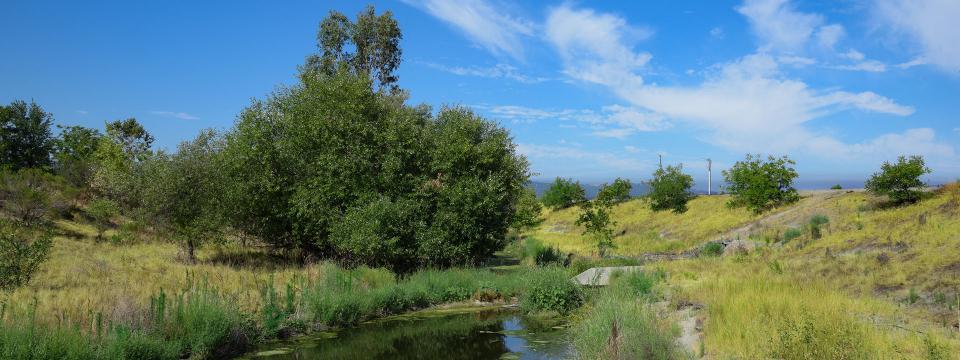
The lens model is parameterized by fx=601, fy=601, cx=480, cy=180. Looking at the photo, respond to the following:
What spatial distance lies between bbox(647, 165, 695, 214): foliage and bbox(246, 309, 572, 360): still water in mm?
48734

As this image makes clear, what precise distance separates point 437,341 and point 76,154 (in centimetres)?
6621

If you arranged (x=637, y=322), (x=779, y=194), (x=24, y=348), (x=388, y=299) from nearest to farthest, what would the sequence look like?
(x=24, y=348) < (x=637, y=322) < (x=388, y=299) < (x=779, y=194)

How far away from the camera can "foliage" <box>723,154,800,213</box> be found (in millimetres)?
52500

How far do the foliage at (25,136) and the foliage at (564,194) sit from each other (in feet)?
193

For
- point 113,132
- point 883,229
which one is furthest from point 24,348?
point 113,132

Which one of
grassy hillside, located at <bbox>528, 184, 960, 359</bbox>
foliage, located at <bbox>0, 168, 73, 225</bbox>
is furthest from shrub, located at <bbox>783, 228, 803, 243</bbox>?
foliage, located at <bbox>0, 168, 73, 225</bbox>

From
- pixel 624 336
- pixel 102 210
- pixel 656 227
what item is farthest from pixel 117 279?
pixel 656 227

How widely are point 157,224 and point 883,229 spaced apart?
114ft

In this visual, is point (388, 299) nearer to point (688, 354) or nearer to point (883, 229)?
point (688, 354)

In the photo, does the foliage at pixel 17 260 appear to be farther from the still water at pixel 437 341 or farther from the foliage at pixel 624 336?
the foliage at pixel 624 336

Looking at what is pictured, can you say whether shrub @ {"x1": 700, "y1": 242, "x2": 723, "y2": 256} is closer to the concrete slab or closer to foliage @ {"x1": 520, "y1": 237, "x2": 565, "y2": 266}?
foliage @ {"x1": 520, "y1": 237, "x2": 565, "y2": 266}

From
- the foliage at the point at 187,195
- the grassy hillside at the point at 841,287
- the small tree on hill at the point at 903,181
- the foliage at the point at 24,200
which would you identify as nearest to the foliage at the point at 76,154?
the foliage at the point at 24,200

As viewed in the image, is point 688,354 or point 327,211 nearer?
point 688,354

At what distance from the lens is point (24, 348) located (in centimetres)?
988
